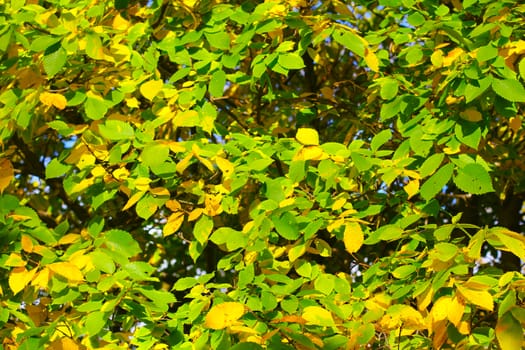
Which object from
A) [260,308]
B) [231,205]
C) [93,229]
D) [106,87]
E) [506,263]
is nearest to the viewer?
[260,308]

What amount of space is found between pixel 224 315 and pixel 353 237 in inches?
30.4

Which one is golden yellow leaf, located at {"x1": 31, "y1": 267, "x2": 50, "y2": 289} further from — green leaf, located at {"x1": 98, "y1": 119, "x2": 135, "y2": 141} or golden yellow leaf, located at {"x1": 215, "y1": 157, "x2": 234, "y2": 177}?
golden yellow leaf, located at {"x1": 215, "y1": 157, "x2": 234, "y2": 177}

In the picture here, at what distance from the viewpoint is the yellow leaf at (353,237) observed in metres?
2.80

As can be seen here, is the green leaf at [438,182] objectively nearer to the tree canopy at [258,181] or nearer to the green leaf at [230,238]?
the tree canopy at [258,181]

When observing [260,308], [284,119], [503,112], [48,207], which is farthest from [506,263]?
[48,207]

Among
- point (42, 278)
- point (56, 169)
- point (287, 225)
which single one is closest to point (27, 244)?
point (42, 278)

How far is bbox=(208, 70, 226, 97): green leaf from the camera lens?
10.5 feet

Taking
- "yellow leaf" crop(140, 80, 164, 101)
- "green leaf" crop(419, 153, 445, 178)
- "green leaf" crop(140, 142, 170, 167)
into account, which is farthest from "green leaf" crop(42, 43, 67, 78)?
"green leaf" crop(419, 153, 445, 178)

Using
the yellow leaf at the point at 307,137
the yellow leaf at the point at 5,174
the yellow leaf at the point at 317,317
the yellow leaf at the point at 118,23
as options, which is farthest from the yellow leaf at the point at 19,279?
the yellow leaf at the point at 118,23

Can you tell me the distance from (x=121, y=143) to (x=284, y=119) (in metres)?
1.89

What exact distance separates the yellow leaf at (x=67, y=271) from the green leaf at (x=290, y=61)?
1.37 meters

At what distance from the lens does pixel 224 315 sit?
7.59 feet

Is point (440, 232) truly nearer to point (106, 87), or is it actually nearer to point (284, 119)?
point (106, 87)

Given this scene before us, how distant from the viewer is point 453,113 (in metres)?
3.22
